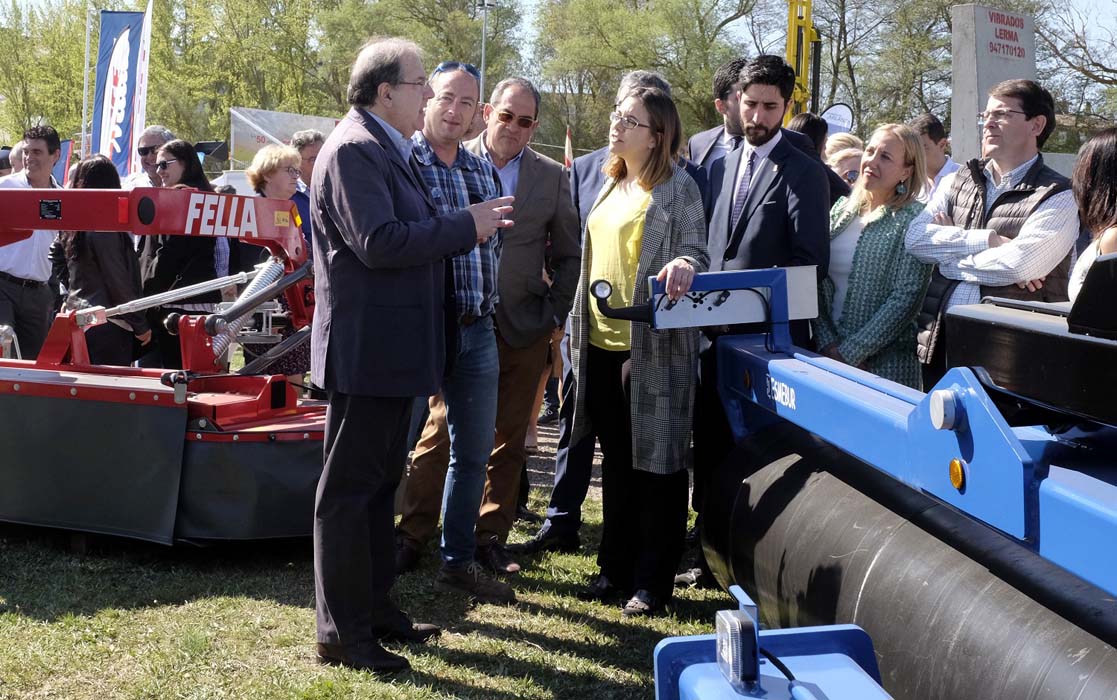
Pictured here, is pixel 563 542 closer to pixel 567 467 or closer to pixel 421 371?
pixel 567 467

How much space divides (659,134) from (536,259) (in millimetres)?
783

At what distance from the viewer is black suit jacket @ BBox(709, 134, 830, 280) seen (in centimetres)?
393

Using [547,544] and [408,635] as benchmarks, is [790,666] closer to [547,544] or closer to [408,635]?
[408,635]

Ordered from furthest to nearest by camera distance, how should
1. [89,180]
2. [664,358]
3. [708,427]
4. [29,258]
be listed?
[29,258] < [89,180] < [708,427] < [664,358]

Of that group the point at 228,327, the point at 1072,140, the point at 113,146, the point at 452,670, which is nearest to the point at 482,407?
the point at 452,670

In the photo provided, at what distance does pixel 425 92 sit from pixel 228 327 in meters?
1.59

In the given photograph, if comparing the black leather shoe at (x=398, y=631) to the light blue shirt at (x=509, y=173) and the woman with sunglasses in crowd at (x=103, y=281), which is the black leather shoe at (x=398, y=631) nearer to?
the light blue shirt at (x=509, y=173)

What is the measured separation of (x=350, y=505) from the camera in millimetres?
3229

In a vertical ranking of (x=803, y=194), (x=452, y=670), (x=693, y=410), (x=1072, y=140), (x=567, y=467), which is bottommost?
(x=452, y=670)

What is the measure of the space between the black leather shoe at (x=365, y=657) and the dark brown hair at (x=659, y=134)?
178 cm

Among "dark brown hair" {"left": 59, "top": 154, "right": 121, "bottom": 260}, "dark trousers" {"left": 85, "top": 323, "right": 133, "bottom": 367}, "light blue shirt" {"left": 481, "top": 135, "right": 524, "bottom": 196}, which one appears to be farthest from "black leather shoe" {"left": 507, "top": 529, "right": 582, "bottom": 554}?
"dark brown hair" {"left": 59, "top": 154, "right": 121, "bottom": 260}

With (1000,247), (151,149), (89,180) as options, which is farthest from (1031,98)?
(151,149)

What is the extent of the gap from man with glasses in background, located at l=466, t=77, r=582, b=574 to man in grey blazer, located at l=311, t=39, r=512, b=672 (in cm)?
93

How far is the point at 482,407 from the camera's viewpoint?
3.90 metres
